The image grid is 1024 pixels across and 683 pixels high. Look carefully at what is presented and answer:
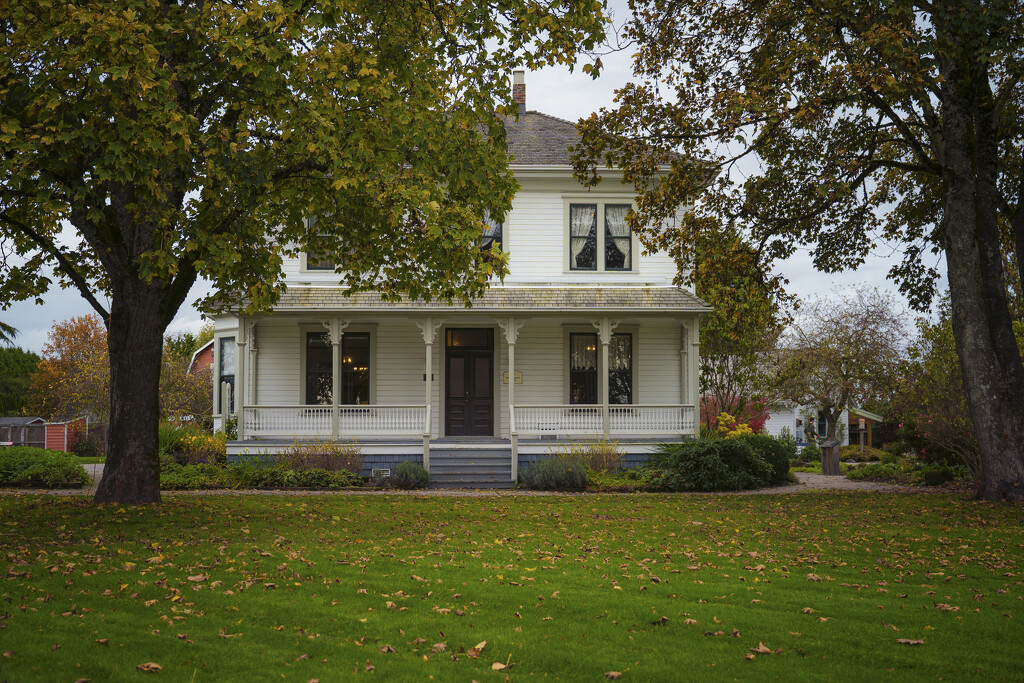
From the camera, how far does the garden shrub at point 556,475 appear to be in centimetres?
1758

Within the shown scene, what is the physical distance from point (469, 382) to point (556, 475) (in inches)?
191

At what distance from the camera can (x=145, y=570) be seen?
→ 7.67 metres

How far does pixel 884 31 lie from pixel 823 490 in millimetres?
10160

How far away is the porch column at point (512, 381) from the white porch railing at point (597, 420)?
1.20ft

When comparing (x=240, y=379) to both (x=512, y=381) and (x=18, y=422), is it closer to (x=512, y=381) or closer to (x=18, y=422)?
(x=512, y=381)

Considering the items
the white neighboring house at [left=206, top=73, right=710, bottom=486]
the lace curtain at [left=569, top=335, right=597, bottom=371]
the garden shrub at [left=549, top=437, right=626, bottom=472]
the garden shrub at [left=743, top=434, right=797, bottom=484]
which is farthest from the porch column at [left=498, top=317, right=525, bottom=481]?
the garden shrub at [left=743, top=434, right=797, bottom=484]

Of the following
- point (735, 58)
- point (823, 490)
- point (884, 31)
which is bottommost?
point (823, 490)

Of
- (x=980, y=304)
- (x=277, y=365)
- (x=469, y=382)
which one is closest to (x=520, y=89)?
(x=469, y=382)

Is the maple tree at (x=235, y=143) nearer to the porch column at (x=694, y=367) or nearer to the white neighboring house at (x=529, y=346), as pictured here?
the white neighboring house at (x=529, y=346)

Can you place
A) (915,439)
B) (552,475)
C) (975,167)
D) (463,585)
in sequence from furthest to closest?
(915,439), (552,475), (975,167), (463,585)

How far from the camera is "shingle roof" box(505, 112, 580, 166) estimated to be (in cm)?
2139

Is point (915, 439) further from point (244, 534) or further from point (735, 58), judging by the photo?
point (244, 534)

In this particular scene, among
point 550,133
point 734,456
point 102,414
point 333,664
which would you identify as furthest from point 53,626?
point 102,414

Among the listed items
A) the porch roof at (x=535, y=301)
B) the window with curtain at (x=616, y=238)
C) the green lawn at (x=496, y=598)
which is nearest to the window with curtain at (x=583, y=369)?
the porch roof at (x=535, y=301)
